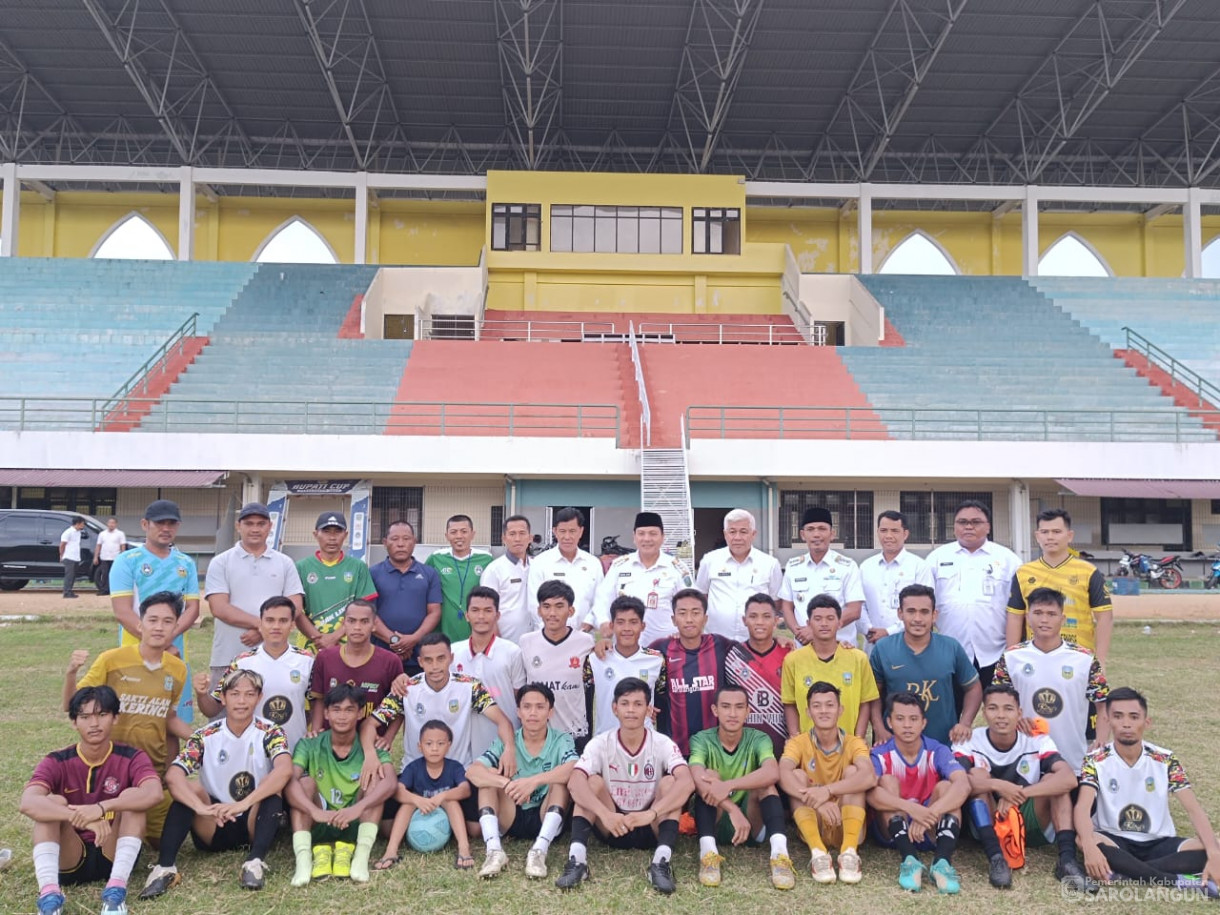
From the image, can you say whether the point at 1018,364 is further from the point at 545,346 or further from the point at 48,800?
the point at 48,800

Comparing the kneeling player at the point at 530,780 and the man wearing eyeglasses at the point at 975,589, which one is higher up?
the man wearing eyeglasses at the point at 975,589

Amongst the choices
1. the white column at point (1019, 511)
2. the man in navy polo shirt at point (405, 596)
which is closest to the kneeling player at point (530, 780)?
the man in navy polo shirt at point (405, 596)

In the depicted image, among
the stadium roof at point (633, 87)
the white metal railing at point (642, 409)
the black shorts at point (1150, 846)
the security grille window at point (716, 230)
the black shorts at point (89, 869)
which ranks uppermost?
the stadium roof at point (633, 87)

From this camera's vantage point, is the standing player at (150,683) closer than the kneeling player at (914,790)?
No

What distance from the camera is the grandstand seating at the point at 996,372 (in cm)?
2183

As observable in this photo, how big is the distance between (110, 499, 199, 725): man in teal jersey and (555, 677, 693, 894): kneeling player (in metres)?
2.64

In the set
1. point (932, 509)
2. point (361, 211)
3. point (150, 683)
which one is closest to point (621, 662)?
point (150, 683)

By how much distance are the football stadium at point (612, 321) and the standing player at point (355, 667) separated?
9cm

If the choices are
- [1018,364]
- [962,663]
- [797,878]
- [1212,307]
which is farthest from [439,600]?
[1212,307]

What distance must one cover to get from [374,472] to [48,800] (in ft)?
50.7

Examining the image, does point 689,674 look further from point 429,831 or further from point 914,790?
point 429,831

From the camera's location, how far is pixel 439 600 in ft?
22.5

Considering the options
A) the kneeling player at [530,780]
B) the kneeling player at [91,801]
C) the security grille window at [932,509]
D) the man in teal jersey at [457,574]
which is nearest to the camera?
the kneeling player at [91,801]

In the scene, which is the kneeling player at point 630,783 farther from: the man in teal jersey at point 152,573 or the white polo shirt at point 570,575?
the man in teal jersey at point 152,573
